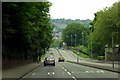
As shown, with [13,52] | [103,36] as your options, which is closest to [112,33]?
[103,36]

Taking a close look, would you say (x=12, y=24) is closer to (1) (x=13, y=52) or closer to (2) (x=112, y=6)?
(1) (x=13, y=52)

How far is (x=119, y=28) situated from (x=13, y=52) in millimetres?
40513

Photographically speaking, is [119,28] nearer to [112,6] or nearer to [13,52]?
[112,6]

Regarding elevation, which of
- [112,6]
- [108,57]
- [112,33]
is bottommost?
[108,57]

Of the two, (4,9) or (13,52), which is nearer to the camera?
(4,9)

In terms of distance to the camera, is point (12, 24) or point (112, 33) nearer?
point (12, 24)

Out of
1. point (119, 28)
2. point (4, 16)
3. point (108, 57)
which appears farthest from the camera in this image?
point (108, 57)

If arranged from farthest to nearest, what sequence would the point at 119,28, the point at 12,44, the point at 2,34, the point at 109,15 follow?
the point at 109,15, the point at 119,28, the point at 12,44, the point at 2,34

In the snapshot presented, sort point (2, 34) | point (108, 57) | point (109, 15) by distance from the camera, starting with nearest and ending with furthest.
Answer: point (2, 34)
point (109, 15)
point (108, 57)

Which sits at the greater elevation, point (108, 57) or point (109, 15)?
point (109, 15)

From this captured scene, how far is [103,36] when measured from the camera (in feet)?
289

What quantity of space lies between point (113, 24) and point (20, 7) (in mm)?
57321

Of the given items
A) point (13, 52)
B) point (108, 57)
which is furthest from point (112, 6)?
point (13, 52)

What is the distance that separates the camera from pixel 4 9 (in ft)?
90.7
